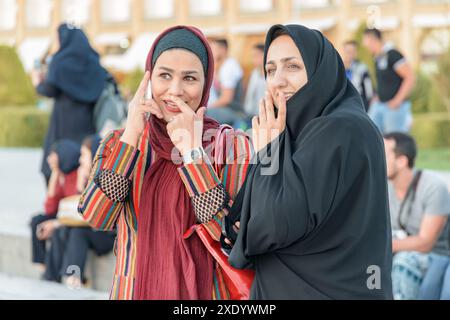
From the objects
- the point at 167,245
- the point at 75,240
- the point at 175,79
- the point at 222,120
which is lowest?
the point at 75,240

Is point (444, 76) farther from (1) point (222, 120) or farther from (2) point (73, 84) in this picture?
(2) point (73, 84)

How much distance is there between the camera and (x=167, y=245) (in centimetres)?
329

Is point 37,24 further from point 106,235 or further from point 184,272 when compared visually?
point 184,272

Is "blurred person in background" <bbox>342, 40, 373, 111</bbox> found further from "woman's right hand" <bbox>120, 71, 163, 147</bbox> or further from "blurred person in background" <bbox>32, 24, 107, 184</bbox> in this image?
"woman's right hand" <bbox>120, 71, 163, 147</bbox>

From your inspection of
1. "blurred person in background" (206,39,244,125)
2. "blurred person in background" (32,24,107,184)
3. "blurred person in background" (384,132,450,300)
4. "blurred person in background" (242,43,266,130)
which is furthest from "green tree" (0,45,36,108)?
"blurred person in background" (384,132,450,300)

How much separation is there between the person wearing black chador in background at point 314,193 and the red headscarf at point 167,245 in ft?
0.70

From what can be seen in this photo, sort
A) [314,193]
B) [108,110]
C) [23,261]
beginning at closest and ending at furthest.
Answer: [314,193], [108,110], [23,261]

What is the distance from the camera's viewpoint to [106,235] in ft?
22.1

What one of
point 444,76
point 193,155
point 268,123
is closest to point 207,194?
point 193,155

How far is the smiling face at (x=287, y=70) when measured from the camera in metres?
3.10

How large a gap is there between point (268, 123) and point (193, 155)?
0.99 feet

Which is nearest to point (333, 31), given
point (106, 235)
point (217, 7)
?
point (217, 7)

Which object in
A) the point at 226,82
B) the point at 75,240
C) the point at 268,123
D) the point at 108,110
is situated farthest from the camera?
the point at 226,82

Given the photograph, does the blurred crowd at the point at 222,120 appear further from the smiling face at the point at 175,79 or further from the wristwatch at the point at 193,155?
the wristwatch at the point at 193,155
